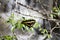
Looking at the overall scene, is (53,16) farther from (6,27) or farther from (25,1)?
(6,27)

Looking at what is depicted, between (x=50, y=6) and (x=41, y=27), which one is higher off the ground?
(x=50, y=6)

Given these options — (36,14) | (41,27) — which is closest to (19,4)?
(36,14)

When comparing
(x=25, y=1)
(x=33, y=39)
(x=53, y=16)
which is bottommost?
(x=33, y=39)

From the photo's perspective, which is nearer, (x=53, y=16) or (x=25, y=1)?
(x=53, y=16)

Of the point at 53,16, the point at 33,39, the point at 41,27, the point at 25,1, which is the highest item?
the point at 25,1

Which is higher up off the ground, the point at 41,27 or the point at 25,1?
the point at 25,1

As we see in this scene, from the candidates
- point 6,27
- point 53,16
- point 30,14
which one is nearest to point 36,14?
point 30,14

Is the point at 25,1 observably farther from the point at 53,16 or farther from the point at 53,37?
the point at 53,37

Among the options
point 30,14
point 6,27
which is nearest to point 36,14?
point 30,14
